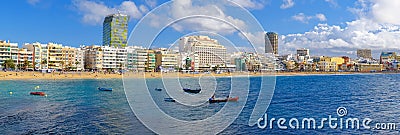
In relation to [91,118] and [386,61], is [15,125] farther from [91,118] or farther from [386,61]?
[386,61]

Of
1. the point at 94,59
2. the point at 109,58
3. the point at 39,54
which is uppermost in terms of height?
the point at 39,54

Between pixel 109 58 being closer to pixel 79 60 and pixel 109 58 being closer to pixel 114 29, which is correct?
pixel 79 60

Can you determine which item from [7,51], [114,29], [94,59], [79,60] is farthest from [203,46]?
[114,29]

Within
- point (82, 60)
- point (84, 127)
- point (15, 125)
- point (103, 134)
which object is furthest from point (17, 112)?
point (82, 60)

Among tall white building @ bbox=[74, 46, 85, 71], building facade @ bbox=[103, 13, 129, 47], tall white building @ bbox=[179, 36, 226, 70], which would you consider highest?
building facade @ bbox=[103, 13, 129, 47]

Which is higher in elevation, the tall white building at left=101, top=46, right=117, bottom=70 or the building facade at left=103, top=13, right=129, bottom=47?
the building facade at left=103, top=13, right=129, bottom=47

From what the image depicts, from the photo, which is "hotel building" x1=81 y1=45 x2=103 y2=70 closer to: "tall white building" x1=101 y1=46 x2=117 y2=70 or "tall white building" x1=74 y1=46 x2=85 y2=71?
"tall white building" x1=101 y1=46 x2=117 y2=70

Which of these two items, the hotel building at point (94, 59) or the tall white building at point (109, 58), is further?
the tall white building at point (109, 58)

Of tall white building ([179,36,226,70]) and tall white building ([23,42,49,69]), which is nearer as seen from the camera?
tall white building ([179,36,226,70])

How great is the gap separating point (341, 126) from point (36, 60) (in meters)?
61.6

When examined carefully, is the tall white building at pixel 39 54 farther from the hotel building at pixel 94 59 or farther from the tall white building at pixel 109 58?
the tall white building at pixel 109 58

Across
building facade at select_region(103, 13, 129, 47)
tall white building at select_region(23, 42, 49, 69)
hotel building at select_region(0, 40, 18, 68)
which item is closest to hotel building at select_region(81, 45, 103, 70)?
tall white building at select_region(23, 42, 49, 69)

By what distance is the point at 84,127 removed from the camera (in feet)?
43.6

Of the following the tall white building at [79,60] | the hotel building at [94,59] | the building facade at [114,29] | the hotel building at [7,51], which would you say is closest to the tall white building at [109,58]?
the hotel building at [94,59]
